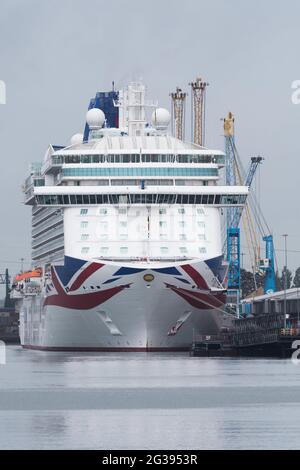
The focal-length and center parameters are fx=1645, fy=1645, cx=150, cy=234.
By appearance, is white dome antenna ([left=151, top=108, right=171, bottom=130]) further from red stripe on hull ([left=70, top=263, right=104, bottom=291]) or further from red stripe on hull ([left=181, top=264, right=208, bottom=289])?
red stripe on hull ([left=70, top=263, right=104, bottom=291])

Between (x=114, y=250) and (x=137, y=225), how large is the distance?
2480mm

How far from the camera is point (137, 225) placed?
11094cm

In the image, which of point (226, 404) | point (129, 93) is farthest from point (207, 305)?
point (226, 404)

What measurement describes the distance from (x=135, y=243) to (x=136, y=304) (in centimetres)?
481

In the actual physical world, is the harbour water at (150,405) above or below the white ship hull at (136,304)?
below

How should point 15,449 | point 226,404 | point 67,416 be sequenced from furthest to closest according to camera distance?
1. point 226,404
2. point 67,416
3. point 15,449

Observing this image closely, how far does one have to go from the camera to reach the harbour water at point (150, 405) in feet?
158

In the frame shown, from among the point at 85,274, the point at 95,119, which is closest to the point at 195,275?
the point at 85,274

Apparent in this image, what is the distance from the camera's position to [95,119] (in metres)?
126

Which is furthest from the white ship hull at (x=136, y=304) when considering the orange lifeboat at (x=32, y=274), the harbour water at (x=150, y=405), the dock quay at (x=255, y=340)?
the orange lifeboat at (x=32, y=274)

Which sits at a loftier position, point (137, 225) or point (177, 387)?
point (137, 225)

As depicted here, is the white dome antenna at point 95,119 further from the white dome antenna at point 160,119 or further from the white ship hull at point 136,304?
the white ship hull at point 136,304

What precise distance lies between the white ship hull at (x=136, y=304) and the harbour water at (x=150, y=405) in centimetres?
1190
